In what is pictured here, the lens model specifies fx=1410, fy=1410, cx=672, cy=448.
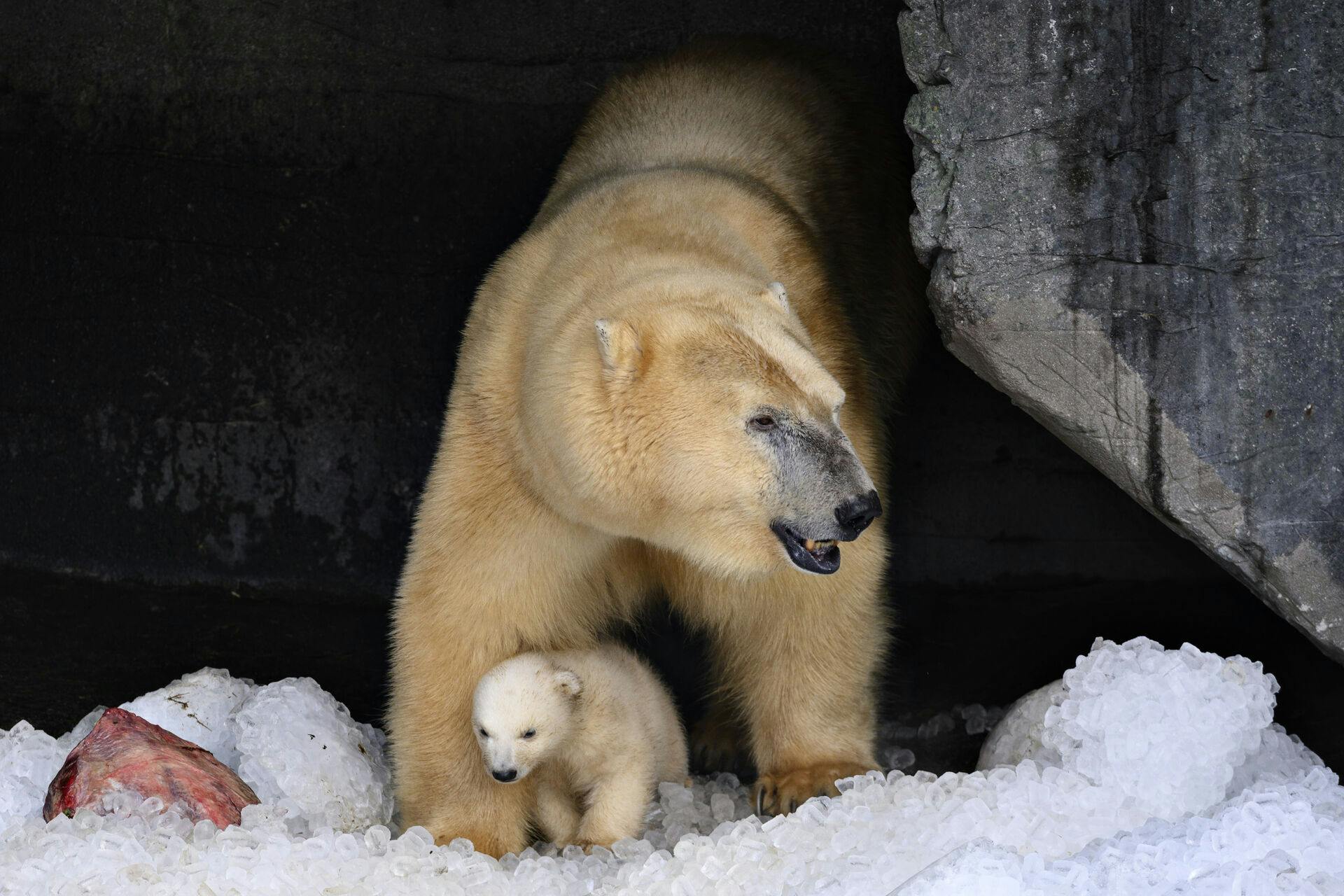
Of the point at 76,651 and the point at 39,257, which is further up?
the point at 39,257

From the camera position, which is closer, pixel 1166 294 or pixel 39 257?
pixel 1166 294

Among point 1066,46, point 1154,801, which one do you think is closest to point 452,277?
point 1066,46

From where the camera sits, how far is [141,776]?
285cm

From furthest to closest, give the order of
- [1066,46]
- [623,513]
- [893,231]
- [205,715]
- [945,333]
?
[893,231], [205,715], [945,333], [1066,46], [623,513]

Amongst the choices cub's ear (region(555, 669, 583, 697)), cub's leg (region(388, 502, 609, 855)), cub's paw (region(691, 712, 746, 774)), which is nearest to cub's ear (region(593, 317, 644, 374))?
cub's leg (region(388, 502, 609, 855))

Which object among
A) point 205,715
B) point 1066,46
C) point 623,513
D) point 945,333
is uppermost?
point 1066,46

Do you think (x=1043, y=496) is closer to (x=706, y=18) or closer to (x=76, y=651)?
(x=706, y=18)

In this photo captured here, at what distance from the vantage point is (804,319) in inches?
121

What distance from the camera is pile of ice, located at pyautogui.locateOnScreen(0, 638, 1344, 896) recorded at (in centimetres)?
233

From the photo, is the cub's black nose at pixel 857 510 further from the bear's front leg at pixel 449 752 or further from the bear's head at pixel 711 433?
the bear's front leg at pixel 449 752

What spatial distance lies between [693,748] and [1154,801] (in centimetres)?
141

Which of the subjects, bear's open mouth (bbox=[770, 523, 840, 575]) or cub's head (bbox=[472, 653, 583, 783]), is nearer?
bear's open mouth (bbox=[770, 523, 840, 575])

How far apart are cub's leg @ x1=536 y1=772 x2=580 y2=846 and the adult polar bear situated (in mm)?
45

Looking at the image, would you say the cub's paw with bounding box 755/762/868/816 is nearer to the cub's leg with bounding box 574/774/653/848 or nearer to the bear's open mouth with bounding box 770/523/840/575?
the cub's leg with bounding box 574/774/653/848
